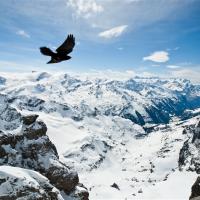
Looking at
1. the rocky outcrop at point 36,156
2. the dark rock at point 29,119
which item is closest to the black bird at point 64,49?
the rocky outcrop at point 36,156

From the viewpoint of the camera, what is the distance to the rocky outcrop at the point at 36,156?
4104 inches

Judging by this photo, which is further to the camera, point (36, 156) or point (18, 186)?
point (36, 156)

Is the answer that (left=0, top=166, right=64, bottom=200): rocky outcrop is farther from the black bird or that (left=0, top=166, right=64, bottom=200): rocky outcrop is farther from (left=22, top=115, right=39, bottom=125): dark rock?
the black bird

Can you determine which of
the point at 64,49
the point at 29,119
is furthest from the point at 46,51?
the point at 29,119

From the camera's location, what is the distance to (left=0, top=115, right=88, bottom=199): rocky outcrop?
104250 millimetres

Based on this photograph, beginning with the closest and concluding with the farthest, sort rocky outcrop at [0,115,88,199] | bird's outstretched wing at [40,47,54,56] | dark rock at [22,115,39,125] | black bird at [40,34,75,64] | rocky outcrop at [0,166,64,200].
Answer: bird's outstretched wing at [40,47,54,56]
black bird at [40,34,75,64]
rocky outcrop at [0,166,64,200]
rocky outcrop at [0,115,88,199]
dark rock at [22,115,39,125]

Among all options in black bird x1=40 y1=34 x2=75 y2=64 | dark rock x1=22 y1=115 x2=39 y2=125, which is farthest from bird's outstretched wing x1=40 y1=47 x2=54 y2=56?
dark rock x1=22 y1=115 x2=39 y2=125

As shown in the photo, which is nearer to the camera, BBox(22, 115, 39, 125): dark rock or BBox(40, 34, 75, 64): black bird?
BBox(40, 34, 75, 64): black bird

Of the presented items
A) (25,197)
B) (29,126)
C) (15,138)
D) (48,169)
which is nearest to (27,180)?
(25,197)

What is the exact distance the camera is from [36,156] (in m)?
112

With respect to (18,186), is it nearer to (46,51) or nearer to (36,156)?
(36,156)

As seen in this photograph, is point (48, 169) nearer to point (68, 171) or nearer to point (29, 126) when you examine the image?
point (68, 171)

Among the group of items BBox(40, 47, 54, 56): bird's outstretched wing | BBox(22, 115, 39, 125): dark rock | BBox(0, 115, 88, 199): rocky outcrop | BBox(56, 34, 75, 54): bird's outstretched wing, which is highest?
BBox(56, 34, 75, 54): bird's outstretched wing

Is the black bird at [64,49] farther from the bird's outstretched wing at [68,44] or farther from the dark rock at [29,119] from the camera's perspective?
the dark rock at [29,119]
